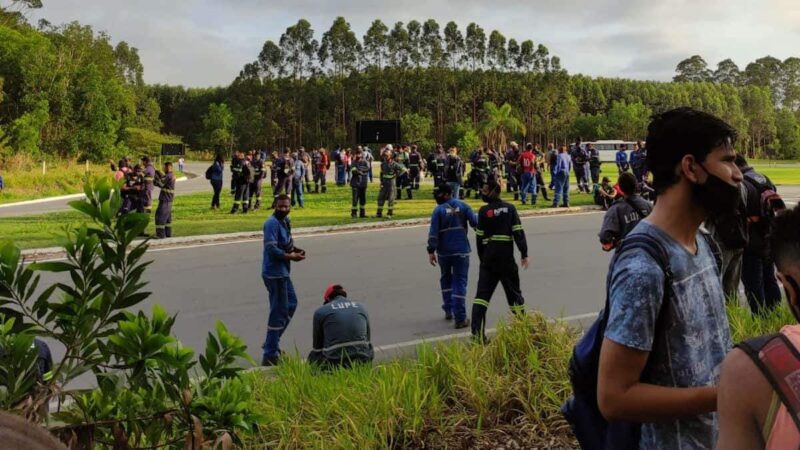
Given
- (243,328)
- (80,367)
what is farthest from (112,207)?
(243,328)

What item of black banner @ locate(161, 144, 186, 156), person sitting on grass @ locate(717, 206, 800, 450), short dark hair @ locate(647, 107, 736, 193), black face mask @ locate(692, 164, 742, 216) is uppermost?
black banner @ locate(161, 144, 186, 156)

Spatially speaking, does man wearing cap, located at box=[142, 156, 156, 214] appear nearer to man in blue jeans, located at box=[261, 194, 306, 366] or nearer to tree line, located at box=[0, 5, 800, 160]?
man in blue jeans, located at box=[261, 194, 306, 366]

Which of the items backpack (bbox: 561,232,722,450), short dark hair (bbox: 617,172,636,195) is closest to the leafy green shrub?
backpack (bbox: 561,232,722,450)

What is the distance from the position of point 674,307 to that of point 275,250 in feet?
19.6

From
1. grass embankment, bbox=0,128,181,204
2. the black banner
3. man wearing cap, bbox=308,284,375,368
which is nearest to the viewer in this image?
man wearing cap, bbox=308,284,375,368

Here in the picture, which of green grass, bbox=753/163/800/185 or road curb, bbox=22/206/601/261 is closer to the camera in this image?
road curb, bbox=22/206/601/261

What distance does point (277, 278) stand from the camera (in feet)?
24.3

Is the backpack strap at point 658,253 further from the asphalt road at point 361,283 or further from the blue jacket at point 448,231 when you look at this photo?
the blue jacket at point 448,231

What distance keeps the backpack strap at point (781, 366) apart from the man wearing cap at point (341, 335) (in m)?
4.58

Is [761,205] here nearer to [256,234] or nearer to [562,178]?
[256,234]

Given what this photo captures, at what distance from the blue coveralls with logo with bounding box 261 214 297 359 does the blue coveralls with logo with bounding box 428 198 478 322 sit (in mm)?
1975

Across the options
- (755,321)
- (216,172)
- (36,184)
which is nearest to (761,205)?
(755,321)

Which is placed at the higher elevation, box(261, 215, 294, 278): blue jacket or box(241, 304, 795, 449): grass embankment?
box(261, 215, 294, 278): blue jacket

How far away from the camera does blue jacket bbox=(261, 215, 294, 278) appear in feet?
24.4
